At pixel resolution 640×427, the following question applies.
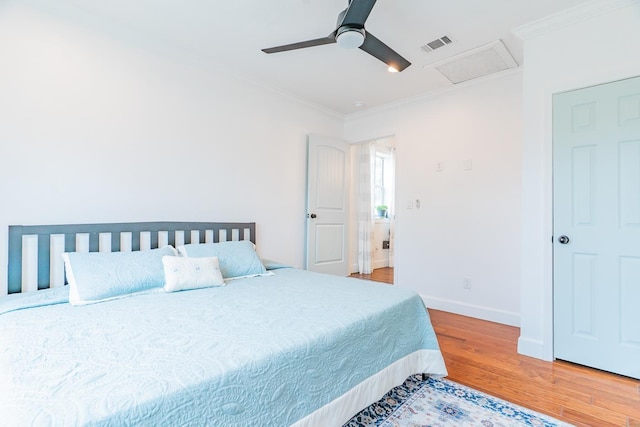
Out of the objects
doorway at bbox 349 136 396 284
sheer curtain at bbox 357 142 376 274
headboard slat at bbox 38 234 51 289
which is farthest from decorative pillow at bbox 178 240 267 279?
sheer curtain at bbox 357 142 376 274

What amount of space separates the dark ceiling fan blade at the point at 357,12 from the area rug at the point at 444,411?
84.1 inches

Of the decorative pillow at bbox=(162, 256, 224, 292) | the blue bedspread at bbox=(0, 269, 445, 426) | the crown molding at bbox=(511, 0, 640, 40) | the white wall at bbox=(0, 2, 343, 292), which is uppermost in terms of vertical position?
the crown molding at bbox=(511, 0, 640, 40)

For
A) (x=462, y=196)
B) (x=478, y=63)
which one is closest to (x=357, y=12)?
(x=478, y=63)

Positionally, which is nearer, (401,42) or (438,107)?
(401,42)

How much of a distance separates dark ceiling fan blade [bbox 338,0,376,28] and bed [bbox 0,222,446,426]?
1.59 m

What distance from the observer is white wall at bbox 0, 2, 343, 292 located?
6.83ft

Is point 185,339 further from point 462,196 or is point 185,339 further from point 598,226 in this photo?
point 462,196

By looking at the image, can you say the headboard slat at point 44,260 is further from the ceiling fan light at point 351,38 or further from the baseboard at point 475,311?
the baseboard at point 475,311

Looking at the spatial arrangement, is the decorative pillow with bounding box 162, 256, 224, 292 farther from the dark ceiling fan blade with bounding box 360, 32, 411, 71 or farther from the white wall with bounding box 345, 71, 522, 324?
the white wall with bounding box 345, 71, 522, 324

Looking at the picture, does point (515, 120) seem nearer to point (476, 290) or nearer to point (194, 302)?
point (476, 290)

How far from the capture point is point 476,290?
3.36 m

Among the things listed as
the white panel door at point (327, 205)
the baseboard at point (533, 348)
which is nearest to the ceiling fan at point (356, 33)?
the white panel door at point (327, 205)

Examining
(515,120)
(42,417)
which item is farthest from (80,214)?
(515,120)

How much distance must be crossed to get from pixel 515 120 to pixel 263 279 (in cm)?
287
